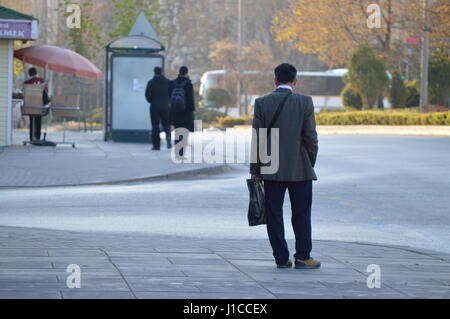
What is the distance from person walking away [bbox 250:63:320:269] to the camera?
392 inches

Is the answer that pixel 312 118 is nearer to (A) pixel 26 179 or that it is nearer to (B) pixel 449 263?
(B) pixel 449 263

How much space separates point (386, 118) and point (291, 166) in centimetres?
3864

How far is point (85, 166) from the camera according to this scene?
22578mm

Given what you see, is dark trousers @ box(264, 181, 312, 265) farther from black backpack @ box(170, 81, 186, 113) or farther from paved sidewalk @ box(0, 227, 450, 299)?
black backpack @ box(170, 81, 186, 113)

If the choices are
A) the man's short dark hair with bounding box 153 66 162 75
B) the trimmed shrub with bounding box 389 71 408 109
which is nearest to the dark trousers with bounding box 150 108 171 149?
the man's short dark hair with bounding box 153 66 162 75

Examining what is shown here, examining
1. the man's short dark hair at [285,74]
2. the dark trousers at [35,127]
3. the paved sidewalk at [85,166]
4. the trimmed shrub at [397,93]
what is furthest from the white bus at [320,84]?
the man's short dark hair at [285,74]

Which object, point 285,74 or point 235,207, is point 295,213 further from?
point 235,207

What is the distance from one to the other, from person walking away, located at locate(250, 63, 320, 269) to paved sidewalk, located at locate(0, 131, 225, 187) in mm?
9709

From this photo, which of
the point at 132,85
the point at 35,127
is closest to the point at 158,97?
the point at 132,85

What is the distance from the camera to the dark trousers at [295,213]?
32.9ft

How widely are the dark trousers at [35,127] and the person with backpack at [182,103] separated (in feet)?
17.0

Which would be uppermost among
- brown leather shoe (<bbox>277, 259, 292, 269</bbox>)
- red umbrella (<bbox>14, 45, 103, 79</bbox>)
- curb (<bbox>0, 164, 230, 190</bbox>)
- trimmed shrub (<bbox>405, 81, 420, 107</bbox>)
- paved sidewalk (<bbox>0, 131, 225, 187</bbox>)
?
red umbrella (<bbox>14, 45, 103, 79</bbox>)

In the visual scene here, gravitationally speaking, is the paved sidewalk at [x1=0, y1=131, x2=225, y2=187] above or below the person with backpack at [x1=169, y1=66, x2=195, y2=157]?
below
